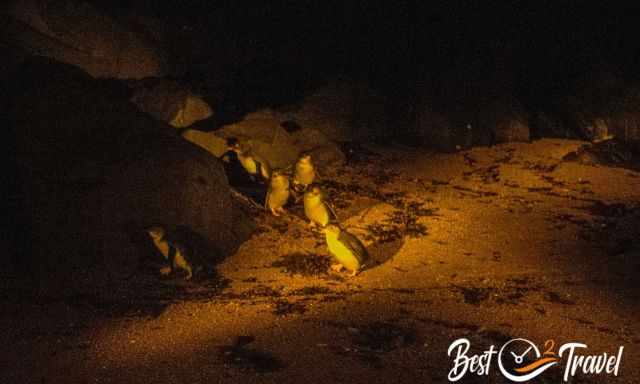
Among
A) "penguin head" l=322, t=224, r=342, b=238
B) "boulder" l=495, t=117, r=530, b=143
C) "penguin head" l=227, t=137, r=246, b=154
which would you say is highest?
"boulder" l=495, t=117, r=530, b=143

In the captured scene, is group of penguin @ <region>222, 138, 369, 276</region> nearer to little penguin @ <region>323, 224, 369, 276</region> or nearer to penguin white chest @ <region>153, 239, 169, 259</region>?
little penguin @ <region>323, 224, 369, 276</region>

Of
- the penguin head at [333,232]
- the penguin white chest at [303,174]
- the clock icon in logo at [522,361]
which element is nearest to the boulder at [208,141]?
the penguin white chest at [303,174]

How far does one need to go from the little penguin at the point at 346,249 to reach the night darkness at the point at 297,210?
28 mm

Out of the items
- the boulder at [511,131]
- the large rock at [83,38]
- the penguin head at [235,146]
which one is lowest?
the penguin head at [235,146]

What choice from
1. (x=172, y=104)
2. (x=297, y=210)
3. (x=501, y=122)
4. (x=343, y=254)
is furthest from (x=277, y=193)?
(x=501, y=122)

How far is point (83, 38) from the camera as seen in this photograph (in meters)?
15.4

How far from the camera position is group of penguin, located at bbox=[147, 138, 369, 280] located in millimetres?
8180

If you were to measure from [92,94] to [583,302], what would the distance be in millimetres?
6720

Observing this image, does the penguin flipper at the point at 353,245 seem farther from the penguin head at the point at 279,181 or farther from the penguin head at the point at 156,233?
the penguin head at the point at 279,181

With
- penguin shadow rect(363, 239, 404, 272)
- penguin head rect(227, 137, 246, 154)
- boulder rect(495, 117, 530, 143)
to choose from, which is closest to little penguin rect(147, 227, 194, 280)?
penguin shadow rect(363, 239, 404, 272)

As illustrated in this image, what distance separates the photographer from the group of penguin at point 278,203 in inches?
322

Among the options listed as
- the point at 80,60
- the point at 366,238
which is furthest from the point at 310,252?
the point at 80,60

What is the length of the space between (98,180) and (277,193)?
3.12 meters

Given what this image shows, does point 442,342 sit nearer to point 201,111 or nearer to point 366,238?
point 366,238
